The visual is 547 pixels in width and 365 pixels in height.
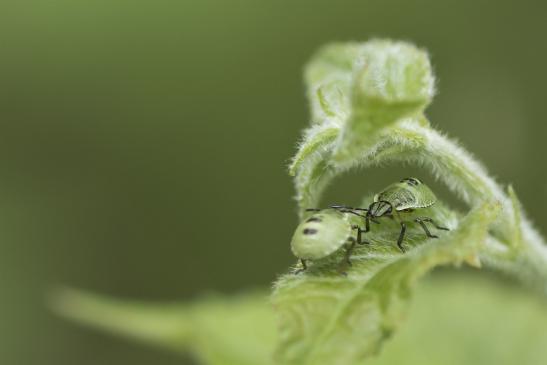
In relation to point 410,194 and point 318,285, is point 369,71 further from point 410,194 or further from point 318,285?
point 318,285

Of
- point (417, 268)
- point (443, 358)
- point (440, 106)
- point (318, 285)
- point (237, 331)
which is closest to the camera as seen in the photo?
point (417, 268)

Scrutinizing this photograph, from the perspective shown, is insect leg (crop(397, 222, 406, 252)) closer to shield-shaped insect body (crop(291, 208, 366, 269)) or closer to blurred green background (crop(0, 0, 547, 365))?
shield-shaped insect body (crop(291, 208, 366, 269))

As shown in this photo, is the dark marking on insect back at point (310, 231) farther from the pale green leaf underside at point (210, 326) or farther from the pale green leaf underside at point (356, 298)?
the pale green leaf underside at point (210, 326)

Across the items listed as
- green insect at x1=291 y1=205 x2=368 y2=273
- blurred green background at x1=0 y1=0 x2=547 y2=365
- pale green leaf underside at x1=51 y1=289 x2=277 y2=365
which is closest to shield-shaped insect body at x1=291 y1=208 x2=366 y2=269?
green insect at x1=291 y1=205 x2=368 y2=273

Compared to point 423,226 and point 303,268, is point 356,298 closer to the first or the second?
point 303,268

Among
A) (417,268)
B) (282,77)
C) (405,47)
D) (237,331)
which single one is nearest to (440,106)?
(282,77)

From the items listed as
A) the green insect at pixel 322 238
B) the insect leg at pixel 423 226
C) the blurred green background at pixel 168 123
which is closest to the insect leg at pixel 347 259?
the green insect at pixel 322 238
